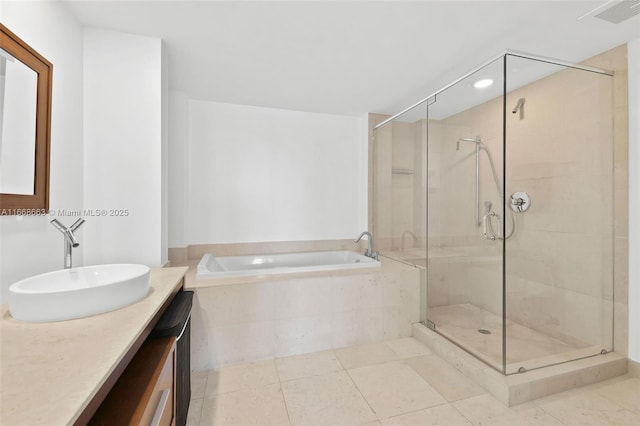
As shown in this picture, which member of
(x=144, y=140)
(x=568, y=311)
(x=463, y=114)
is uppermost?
(x=463, y=114)

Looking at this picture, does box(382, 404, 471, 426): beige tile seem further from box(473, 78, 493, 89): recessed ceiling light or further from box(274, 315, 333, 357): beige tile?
box(473, 78, 493, 89): recessed ceiling light

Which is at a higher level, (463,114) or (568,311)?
(463,114)

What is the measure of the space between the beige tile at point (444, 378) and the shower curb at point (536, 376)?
0.05 m

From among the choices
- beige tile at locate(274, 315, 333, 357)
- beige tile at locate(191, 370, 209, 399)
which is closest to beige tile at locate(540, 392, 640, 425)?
beige tile at locate(274, 315, 333, 357)

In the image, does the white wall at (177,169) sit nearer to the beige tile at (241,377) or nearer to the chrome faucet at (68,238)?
the beige tile at (241,377)

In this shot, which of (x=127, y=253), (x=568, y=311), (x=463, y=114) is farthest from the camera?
(x=463, y=114)

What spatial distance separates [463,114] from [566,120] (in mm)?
702

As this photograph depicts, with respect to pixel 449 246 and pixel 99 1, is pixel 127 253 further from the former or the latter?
pixel 449 246

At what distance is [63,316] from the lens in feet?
3.00

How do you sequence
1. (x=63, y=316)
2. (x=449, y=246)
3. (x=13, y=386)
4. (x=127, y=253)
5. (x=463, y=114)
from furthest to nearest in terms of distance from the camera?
1. (x=449, y=246)
2. (x=463, y=114)
3. (x=127, y=253)
4. (x=63, y=316)
5. (x=13, y=386)

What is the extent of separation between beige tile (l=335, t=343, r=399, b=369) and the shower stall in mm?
485

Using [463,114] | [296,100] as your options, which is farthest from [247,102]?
[463,114]

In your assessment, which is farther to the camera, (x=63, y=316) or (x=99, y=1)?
(x=99, y=1)

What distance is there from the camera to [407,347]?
222cm
